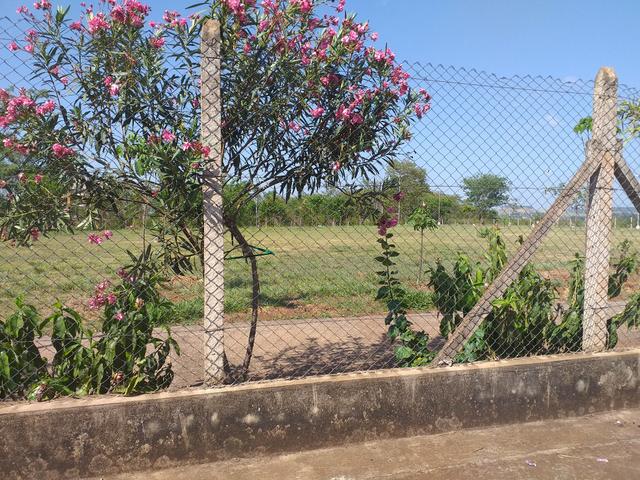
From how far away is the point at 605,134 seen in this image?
12.8ft

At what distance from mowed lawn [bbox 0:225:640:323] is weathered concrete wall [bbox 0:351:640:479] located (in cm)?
77

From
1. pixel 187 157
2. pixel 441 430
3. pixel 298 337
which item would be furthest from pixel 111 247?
pixel 298 337

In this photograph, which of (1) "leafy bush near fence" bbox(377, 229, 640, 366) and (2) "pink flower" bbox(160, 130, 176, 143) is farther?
(1) "leafy bush near fence" bbox(377, 229, 640, 366)

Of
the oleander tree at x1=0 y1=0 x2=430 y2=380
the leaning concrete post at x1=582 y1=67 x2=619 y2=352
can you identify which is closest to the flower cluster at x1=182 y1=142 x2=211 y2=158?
the oleander tree at x1=0 y1=0 x2=430 y2=380

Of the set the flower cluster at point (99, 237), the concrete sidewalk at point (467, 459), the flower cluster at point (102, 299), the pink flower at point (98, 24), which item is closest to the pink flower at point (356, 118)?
the pink flower at point (98, 24)

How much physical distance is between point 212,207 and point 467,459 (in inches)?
81.1

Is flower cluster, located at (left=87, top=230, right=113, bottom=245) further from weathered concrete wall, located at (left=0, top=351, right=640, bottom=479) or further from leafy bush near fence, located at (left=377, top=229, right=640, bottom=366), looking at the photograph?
leafy bush near fence, located at (left=377, top=229, right=640, bottom=366)

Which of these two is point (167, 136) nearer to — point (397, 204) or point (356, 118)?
point (356, 118)

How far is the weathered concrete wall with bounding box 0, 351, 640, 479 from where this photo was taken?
2883 mm

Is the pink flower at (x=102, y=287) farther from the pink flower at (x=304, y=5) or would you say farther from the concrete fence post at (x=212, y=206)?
the pink flower at (x=304, y=5)

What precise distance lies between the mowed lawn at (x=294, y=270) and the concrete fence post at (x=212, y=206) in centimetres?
32

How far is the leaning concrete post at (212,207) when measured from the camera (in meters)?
3.07

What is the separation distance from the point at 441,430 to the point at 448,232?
59.8 inches

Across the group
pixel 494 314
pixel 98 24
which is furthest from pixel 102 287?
pixel 494 314
